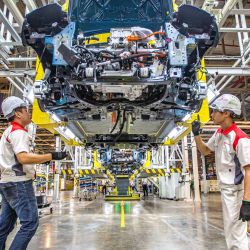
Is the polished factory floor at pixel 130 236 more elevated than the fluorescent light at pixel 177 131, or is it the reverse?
the fluorescent light at pixel 177 131

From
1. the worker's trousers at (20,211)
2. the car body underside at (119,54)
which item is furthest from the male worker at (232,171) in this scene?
the worker's trousers at (20,211)

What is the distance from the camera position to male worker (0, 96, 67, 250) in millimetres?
2238

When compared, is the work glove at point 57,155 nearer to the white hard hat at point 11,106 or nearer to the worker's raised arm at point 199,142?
the white hard hat at point 11,106

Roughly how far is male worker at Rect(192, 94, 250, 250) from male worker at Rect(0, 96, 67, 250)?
151 centimetres

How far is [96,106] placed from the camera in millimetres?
3602

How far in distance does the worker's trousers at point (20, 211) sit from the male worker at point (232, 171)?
1.57m

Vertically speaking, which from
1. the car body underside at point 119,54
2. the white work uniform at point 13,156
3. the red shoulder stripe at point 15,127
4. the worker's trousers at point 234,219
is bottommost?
the worker's trousers at point 234,219

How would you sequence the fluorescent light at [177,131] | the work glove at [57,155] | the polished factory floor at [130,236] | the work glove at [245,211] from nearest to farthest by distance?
the work glove at [245,211]
the work glove at [57,155]
the polished factory floor at [130,236]
the fluorescent light at [177,131]

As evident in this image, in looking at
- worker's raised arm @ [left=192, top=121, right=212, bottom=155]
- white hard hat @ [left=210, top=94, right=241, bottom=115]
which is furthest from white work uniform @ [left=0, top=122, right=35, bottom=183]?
white hard hat @ [left=210, top=94, right=241, bottom=115]

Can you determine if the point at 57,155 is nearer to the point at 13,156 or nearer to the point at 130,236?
the point at 13,156

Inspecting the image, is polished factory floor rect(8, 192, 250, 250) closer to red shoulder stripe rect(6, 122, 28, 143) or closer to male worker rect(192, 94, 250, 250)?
male worker rect(192, 94, 250, 250)

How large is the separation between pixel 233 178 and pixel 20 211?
1.74 meters

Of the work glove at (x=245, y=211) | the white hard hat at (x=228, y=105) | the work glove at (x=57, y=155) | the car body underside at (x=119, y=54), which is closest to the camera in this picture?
the work glove at (x=245, y=211)

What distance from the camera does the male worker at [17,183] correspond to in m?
2.24
